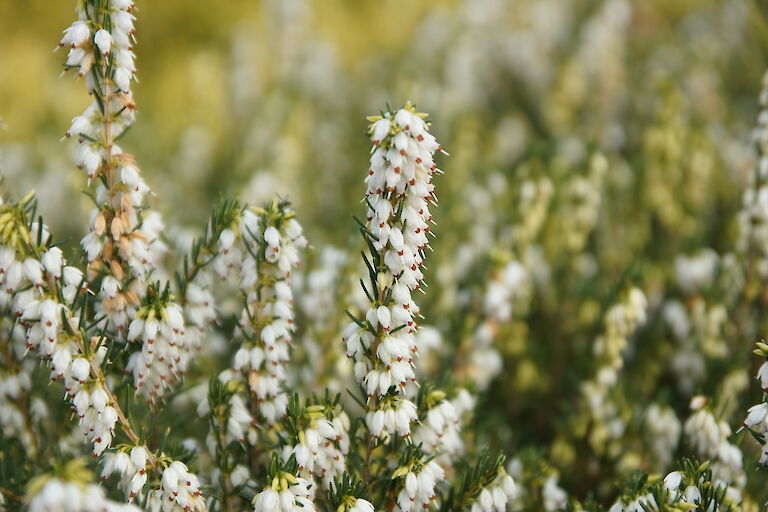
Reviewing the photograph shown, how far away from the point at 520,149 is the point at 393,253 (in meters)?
7.39

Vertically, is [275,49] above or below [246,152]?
above

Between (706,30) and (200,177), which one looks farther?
(706,30)

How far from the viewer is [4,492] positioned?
147 inches

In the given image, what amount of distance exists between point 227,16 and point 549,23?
8511 millimetres

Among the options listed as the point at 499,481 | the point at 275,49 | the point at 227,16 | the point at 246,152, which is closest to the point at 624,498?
the point at 499,481

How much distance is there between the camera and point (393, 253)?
3201 mm

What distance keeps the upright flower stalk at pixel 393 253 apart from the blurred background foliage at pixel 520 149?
1625 millimetres

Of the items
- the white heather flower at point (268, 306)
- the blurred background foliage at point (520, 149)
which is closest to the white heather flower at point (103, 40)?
the white heather flower at point (268, 306)

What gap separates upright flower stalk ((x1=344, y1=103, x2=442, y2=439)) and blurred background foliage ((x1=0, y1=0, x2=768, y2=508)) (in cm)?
162

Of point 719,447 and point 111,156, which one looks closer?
point 111,156

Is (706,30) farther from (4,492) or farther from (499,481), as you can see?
(4,492)

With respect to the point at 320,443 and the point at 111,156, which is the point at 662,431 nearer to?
the point at 320,443

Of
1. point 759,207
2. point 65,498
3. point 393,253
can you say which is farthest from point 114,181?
point 759,207

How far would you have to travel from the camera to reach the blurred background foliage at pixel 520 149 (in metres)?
6.14
